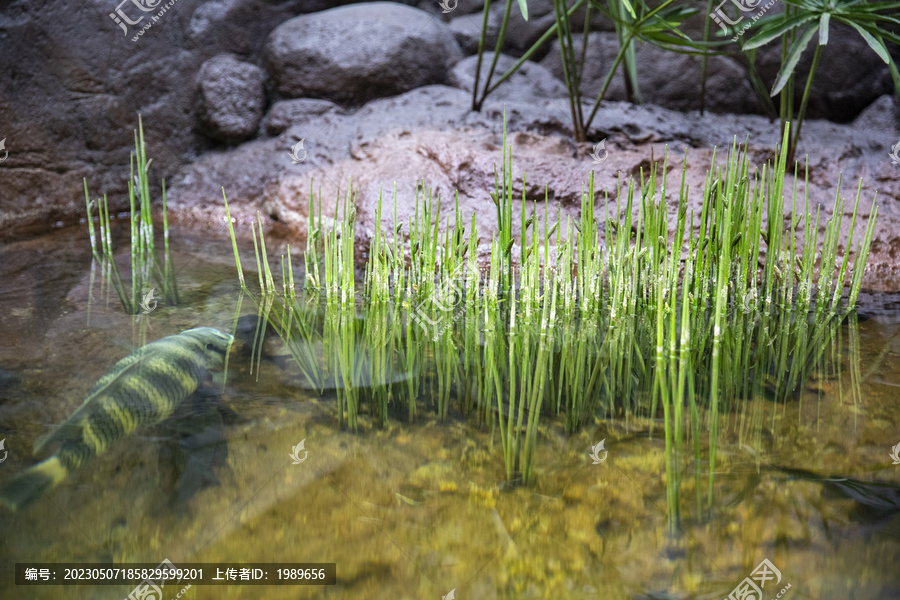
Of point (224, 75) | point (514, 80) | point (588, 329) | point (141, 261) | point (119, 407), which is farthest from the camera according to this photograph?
point (514, 80)

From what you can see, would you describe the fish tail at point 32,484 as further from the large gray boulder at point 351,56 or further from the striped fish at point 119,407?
the large gray boulder at point 351,56

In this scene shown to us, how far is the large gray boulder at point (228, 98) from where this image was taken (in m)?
3.69

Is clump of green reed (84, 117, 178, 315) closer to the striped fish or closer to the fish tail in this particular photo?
the striped fish

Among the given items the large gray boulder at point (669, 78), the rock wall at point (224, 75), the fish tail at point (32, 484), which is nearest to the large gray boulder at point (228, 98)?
the rock wall at point (224, 75)

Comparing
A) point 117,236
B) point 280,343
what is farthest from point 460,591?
point 117,236

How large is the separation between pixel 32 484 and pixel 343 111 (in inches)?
121

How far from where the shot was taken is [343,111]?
3754mm

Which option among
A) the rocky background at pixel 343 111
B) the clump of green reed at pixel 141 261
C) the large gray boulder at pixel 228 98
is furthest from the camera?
the large gray boulder at pixel 228 98

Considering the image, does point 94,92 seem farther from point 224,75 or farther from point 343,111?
point 343,111

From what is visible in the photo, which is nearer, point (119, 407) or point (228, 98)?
point (119, 407)

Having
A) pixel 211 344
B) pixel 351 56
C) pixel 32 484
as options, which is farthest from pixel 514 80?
pixel 32 484

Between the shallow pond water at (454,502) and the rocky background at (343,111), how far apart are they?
1585 mm

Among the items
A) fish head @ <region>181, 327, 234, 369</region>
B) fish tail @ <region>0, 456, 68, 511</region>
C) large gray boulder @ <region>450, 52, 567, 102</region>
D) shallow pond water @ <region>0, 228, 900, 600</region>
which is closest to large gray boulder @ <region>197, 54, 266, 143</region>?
large gray boulder @ <region>450, 52, 567, 102</region>

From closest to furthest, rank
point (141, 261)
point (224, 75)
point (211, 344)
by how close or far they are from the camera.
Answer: point (211, 344) → point (141, 261) → point (224, 75)
